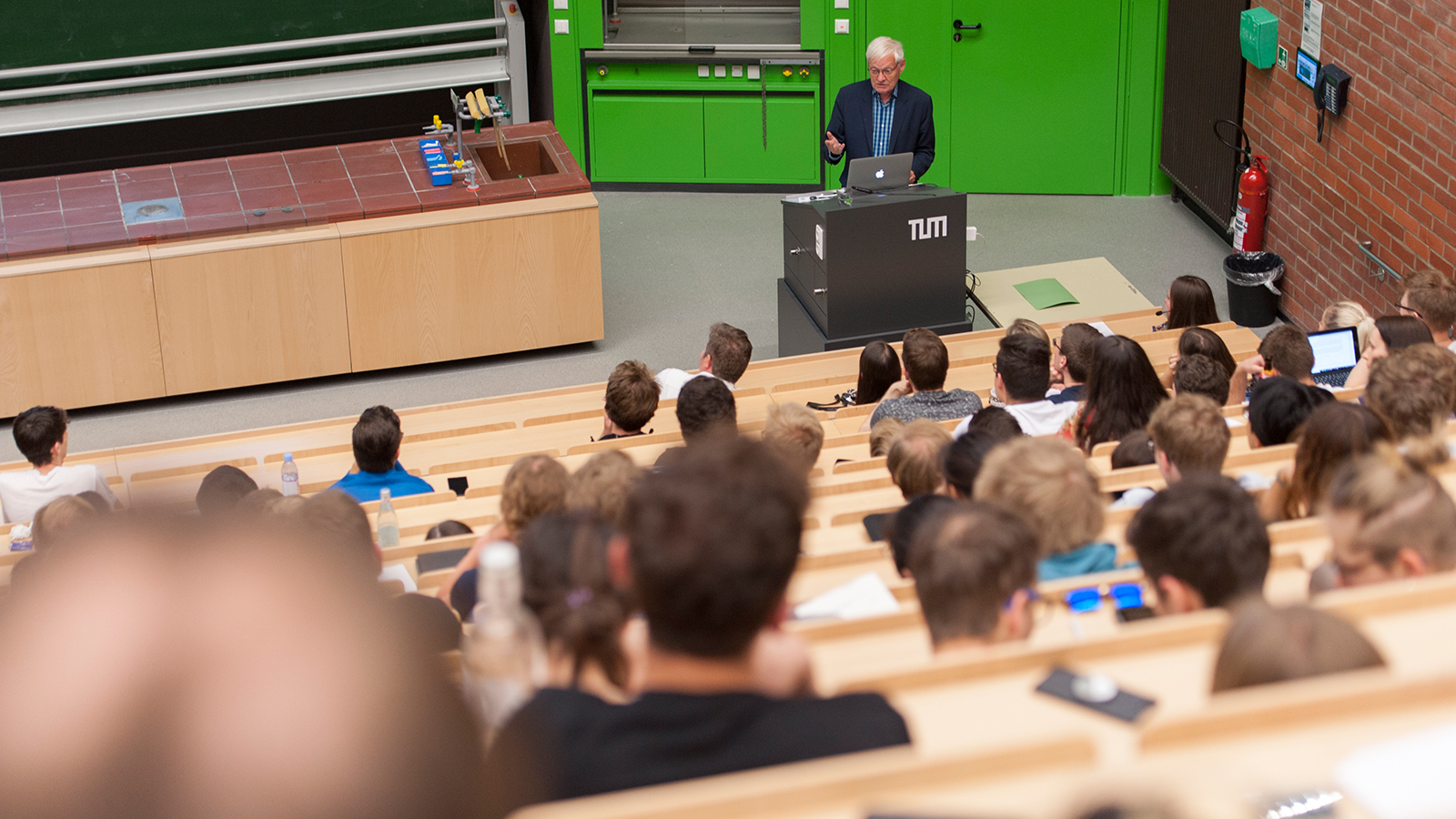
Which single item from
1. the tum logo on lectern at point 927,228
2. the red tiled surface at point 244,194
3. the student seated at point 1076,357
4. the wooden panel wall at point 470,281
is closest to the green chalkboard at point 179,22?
the red tiled surface at point 244,194

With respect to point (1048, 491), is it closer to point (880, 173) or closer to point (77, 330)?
point (880, 173)

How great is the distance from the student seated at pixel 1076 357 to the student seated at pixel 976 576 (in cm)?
262

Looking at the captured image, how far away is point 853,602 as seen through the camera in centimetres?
292

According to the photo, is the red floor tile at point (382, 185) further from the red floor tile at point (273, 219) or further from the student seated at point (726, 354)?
the student seated at point (726, 354)

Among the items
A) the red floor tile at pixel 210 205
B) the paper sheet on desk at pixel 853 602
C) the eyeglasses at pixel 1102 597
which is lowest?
the paper sheet on desk at pixel 853 602

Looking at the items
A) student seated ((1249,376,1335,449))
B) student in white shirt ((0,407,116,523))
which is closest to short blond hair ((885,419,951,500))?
student seated ((1249,376,1335,449))

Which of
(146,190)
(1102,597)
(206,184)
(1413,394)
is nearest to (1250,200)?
(1413,394)

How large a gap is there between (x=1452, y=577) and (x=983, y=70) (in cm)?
681

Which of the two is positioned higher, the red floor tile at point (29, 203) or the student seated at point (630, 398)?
the red floor tile at point (29, 203)

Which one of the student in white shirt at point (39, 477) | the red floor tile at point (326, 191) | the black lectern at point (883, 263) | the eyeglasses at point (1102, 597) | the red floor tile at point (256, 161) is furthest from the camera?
the red floor tile at point (256, 161)

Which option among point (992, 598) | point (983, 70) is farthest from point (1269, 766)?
point (983, 70)

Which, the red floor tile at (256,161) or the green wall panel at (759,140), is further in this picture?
the green wall panel at (759,140)

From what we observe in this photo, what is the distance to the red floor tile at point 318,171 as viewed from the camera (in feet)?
23.5

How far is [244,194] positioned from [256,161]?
0.53 meters
